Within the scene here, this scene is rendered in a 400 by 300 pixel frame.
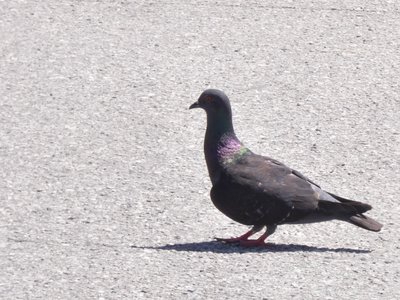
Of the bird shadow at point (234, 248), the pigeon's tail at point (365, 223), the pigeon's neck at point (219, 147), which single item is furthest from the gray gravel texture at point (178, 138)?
the pigeon's neck at point (219, 147)

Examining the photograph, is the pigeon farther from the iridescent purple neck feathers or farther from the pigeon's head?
the pigeon's head

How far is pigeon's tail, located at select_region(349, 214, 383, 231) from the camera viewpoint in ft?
20.4

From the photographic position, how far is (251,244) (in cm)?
632

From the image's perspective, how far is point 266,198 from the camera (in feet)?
20.6

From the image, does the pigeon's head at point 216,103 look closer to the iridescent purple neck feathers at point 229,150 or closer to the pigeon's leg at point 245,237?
the iridescent purple neck feathers at point 229,150

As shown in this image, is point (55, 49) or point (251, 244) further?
point (55, 49)

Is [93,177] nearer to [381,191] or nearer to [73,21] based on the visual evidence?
[381,191]

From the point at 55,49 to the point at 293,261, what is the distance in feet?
12.6

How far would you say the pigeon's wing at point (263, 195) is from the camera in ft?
20.5

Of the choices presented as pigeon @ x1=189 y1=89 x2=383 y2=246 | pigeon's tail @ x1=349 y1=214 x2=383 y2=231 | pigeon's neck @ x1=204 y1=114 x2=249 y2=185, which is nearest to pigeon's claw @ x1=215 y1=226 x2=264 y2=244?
pigeon @ x1=189 y1=89 x2=383 y2=246

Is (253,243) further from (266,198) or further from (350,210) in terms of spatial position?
(350,210)

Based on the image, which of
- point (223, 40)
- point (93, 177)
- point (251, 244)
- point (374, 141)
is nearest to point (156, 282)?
point (251, 244)

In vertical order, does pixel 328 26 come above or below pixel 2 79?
above

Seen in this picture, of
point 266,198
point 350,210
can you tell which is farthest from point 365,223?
point 266,198
